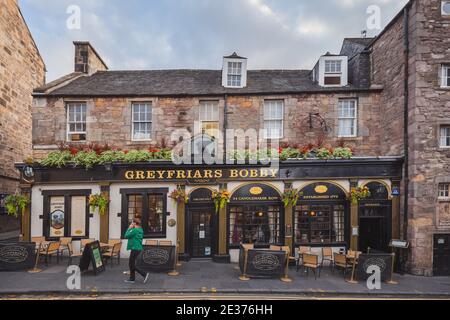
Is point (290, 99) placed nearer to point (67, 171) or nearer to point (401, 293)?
point (401, 293)

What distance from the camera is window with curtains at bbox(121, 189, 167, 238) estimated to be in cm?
1217

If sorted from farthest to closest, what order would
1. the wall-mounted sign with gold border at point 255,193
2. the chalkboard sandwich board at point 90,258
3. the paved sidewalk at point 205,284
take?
the wall-mounted sign with gold border at point 255,193 → the chalkboard sandwich board at point 90,258 → the paved sidewalk at point 205,284

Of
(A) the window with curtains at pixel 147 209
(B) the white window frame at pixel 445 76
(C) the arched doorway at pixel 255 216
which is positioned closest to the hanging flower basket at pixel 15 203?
(A) the window with curtains at pixel 147 209

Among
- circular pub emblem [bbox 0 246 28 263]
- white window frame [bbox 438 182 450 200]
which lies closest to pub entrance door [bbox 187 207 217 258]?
circular pub emblem [bbox 0 246 28 263]

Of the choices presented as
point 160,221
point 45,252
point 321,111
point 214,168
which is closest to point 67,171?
point 45,252

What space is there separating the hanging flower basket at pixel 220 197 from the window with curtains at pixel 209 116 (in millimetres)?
2860

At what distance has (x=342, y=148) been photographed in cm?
1224

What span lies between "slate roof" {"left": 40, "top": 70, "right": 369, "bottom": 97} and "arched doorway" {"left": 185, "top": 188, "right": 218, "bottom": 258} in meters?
4.76

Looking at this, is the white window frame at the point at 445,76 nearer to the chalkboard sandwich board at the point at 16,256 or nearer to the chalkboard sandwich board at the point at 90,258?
the chalkboard sandwich board at the point at 90,258

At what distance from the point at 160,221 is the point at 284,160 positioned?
19.4 ft

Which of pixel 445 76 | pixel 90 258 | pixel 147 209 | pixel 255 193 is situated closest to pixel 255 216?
pixel 255 193

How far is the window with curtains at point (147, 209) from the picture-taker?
479 inches

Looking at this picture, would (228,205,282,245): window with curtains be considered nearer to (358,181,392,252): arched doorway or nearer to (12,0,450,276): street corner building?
(12,0,450,276): street corner building

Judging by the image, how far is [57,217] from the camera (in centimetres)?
1216
